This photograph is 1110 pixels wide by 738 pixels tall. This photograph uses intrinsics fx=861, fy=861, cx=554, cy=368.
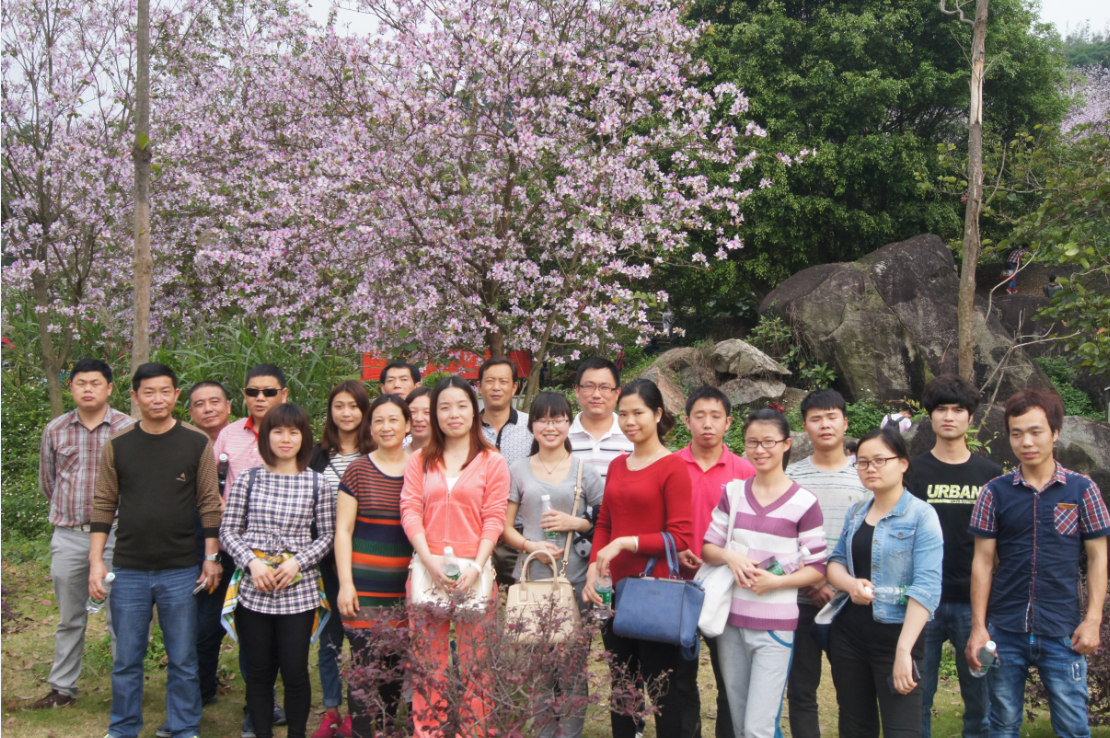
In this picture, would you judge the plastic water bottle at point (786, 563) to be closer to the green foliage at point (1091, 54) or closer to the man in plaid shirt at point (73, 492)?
the man in plaid shirt at point (73, 492)

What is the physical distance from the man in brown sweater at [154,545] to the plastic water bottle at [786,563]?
2474 millimetres

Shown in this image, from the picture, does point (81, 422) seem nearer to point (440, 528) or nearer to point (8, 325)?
point (440, 528)

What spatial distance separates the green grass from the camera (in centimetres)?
428

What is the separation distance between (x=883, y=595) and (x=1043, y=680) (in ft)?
2.57

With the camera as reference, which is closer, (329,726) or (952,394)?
(952,394)

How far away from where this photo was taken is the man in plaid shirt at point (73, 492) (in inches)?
170

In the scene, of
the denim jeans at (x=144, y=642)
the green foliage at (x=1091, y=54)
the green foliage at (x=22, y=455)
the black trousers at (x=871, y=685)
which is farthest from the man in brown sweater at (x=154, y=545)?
the green foliage at (x=1091, y=54)

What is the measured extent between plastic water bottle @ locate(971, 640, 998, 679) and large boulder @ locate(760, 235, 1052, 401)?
829 centimetres

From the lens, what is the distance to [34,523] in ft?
27.3

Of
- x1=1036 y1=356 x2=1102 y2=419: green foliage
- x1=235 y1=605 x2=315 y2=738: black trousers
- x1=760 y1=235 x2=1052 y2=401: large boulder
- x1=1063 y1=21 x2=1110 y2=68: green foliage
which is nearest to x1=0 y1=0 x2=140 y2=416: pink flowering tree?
x1=235 y1=605 x2=315 y2=738: black trousers

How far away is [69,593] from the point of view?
14.3 ft

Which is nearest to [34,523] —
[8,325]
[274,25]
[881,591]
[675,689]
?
[8,325]

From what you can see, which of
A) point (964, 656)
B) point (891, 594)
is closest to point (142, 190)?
point (891, 594)

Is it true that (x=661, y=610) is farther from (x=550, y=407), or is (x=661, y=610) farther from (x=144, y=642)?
(x=144, y=642)
